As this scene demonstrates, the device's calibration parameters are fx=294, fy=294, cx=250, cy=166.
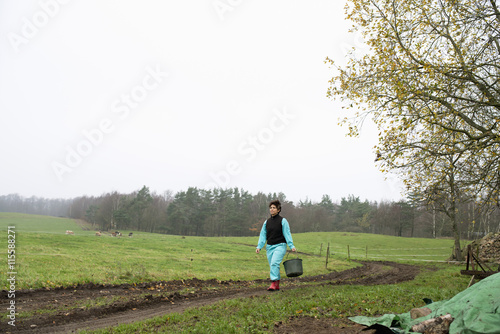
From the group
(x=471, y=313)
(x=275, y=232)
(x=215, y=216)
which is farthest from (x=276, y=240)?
(x=215, y=216)

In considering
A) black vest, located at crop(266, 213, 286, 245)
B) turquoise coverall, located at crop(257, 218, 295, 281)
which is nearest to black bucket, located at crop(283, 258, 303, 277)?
turquoise coverall, located at crop(257, 218, 295, 281)

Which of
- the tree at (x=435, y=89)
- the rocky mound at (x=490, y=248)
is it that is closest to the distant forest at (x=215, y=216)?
the rocky mound at (x=490, y=248)

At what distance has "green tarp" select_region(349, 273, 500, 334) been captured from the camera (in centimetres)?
398

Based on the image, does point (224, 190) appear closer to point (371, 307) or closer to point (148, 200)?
point (148, 200)

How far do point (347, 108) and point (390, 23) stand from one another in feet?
11.3

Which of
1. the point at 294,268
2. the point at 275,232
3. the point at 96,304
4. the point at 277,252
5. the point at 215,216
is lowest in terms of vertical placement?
the point at 215,216

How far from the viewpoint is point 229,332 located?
5.05m

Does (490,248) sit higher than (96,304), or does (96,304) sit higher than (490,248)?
(490,248)

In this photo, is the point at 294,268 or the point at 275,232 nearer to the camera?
the point at 294,268

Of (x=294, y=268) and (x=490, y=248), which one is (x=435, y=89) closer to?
(x=294, y=268)

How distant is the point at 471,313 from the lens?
4312 millimetres

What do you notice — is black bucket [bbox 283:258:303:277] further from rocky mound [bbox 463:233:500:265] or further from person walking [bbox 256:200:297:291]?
rocky mound [bbox 463:233:500:265]

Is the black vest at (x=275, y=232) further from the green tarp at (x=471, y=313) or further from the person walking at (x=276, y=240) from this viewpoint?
the green tarp at (x=471, y=313)

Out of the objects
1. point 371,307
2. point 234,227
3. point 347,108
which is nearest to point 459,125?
point 347,108
